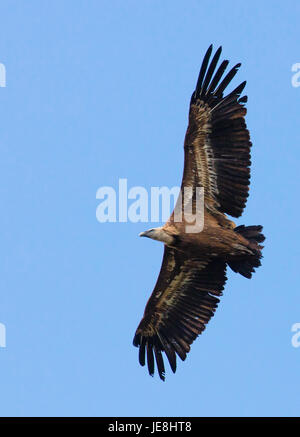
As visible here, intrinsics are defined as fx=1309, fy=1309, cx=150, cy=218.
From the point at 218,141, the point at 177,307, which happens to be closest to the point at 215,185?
the point at 218,141

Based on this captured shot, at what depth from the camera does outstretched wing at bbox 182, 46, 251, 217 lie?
872 inches

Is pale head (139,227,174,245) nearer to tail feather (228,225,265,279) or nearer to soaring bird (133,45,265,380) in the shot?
soaring bird (133,45,265,380)

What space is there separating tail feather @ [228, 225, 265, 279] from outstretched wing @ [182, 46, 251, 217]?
0.36 metres

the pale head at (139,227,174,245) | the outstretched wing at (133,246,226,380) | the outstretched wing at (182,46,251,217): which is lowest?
the outstretched wing at (133,246,226,380)

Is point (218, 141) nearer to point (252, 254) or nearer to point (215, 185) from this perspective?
point (215, 185)

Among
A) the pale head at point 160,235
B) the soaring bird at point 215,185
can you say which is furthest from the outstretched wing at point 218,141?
the pale head at point 160,235

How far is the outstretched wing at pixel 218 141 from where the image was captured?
22141 mm

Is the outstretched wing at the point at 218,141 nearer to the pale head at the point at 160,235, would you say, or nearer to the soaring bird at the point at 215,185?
the soaring bird at the point at 215,185

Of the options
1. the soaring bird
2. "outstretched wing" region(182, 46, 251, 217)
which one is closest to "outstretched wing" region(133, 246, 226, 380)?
the soaring bird

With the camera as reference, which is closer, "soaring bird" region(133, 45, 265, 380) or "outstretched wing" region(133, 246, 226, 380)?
"soaring bird" region(133, 45, 265, 380)

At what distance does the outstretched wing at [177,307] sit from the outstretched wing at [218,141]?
1353 mm
